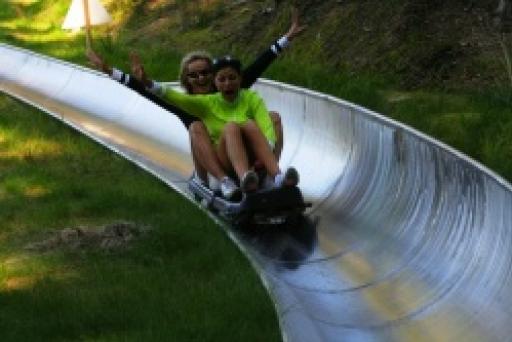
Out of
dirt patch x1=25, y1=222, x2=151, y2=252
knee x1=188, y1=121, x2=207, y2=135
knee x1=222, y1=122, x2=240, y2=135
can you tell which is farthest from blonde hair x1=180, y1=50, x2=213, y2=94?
dirt patch x1=25, y1=222, x2=151, y2=252

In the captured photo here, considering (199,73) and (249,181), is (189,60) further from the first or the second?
(249,181)

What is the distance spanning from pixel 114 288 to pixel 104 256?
662mm

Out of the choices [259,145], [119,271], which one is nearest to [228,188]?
[259,145]

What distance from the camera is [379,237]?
6.80 metres

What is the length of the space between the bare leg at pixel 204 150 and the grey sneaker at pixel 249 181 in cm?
32

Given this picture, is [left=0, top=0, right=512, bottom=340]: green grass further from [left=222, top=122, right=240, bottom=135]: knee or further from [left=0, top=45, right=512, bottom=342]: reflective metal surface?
[left=222, top=122, right=240, bottom=135]: knee

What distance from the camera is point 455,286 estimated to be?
5.50 m

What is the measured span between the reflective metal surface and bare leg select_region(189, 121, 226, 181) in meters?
0.51

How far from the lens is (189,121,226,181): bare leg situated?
744 centimetres

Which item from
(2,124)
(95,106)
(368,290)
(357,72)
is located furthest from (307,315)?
(95,106)

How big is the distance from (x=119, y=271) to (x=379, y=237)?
1.73 m

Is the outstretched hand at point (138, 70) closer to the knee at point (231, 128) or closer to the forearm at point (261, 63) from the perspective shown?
the knee at point (231, 128)

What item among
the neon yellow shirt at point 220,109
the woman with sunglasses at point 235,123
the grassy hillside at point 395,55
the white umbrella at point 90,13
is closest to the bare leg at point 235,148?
the woman with sunglasses at point 235,123

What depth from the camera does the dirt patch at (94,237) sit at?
6.70 metres
